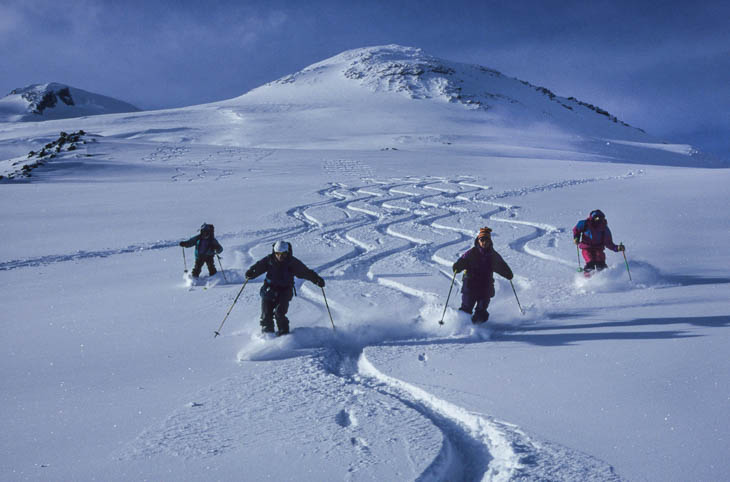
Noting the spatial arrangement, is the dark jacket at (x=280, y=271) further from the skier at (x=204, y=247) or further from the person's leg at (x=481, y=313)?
the skier at (x=204, y=247)

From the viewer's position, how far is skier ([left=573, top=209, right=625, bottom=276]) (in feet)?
24.0

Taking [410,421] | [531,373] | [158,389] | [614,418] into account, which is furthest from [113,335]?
[614,418]

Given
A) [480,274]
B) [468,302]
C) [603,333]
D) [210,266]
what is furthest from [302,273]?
[603,333]

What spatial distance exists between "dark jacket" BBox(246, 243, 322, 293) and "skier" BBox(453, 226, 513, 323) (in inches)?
69.7

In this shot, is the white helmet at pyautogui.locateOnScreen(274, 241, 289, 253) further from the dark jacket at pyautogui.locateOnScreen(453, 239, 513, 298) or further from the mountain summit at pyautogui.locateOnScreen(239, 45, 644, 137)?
the mountain summit at pyautogui.locateOnScreen(239, 45, 644, 137)

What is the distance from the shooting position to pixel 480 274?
5.81 meters

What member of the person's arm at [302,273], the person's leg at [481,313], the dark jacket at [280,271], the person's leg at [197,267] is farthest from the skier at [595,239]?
the person's leg at [197,267]

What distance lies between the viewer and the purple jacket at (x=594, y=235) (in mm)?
7309

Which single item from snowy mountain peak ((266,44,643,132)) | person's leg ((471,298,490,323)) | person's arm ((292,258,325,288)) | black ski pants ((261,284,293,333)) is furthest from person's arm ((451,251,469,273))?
snowy mountain peak ((266,44,643,132))

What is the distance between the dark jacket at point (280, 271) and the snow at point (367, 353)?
0.56 metres

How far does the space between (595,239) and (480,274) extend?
2628 mm

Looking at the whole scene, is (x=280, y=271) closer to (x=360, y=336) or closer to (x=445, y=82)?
(x=360, y=336)

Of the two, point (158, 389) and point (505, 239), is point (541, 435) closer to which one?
point (158, 389)

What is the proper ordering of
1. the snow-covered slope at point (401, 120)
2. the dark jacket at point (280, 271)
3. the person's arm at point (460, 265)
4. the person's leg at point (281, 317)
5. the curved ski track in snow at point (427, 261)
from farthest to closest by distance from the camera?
the snow-covered slope at point (401, 120)
the person's arm at point (460, 265)
the dark jacket at point (280, 271)
the person's leg at point (281, 317)
the curved ski track in snow at point (427, 261)
